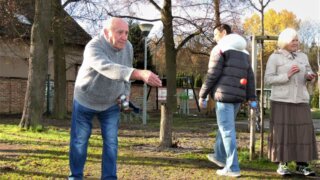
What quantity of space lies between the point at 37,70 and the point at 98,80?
796 centimetres

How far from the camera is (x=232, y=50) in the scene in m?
6.14

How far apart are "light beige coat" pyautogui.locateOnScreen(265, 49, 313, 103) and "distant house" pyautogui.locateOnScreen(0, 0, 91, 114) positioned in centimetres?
1389

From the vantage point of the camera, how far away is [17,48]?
26000mm

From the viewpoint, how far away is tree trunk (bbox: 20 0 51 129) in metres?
12.4

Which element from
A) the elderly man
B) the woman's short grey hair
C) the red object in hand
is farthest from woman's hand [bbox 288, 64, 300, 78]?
the elderly man

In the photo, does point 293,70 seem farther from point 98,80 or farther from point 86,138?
point 86,138

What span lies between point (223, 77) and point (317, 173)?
196 centimetres

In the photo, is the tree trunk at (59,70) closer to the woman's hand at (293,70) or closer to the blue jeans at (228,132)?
the blue jeans at (228,132)

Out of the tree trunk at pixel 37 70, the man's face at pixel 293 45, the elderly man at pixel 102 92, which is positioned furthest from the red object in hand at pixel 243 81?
the tree trunk at pixel 37 70

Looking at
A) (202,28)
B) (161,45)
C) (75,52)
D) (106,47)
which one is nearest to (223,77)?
(106,47)

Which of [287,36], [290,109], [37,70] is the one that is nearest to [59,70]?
[37,70]

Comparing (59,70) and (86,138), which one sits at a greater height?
(59,70)

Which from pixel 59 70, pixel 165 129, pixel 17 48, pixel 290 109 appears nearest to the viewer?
pixel 290 109

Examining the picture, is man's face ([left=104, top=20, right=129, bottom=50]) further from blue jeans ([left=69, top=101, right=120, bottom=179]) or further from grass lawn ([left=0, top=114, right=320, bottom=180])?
grass lawn ([left=0, top=114, right=320, bottom=180])
